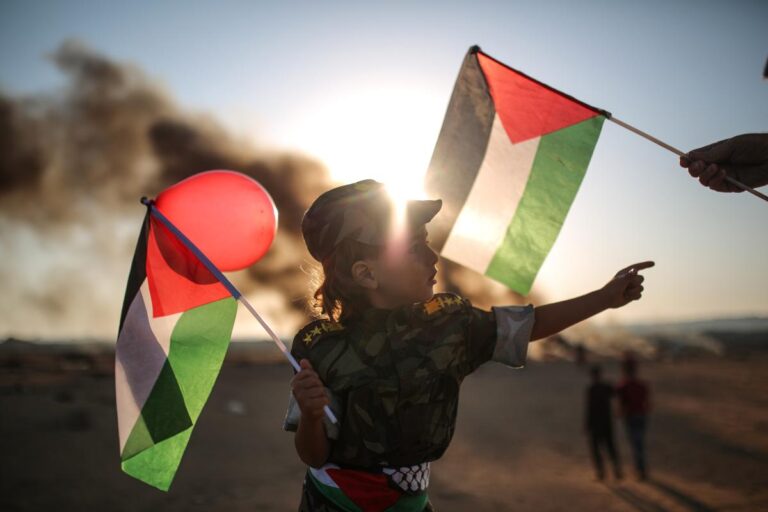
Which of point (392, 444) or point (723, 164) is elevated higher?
point (723, 164)

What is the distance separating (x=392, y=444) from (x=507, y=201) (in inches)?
56.8

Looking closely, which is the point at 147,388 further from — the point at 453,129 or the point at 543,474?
the point at 543,474

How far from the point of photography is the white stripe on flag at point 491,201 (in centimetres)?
305

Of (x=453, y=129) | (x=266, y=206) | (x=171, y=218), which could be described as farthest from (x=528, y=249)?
(x=171, y=218)

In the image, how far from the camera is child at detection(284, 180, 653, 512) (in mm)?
2100

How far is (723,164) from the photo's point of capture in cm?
279

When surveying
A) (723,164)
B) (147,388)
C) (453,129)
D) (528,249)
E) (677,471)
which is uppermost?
(723,164)

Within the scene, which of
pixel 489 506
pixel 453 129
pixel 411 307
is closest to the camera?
pixel 411 307

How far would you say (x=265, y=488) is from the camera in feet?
31.2

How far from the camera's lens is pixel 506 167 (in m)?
3.17

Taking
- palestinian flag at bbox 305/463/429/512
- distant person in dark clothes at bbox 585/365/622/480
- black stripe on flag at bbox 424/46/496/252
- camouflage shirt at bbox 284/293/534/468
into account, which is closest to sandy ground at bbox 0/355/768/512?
distant person in dark clothes at bbox 585/365/622/480

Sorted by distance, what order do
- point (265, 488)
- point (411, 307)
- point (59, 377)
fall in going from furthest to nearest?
1. point (59, 377)
2. point (265, 488)
3. point (411, 307)

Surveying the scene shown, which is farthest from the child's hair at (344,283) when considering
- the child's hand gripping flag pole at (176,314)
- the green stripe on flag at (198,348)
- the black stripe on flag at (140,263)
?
the black stripe on flag at (140,263)

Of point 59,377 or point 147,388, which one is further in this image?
point 59,377
